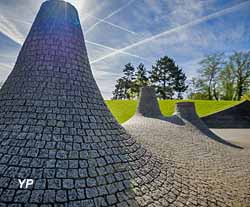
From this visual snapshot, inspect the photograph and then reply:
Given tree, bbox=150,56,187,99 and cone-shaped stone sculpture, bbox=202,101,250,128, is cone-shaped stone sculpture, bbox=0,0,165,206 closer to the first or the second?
cone-shaped stone sculpture, bbox=202,101,250,128

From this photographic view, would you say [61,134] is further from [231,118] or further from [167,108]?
[167,108]

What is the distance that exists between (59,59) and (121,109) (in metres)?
27.5

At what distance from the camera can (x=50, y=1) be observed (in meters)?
5.70

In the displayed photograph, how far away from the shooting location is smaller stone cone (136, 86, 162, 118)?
16.3 meters

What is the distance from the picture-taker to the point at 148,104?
16438mm

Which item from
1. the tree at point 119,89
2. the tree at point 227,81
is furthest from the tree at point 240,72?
the tree at point 119,89

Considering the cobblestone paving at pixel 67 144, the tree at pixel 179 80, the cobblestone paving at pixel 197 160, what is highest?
the tree at pixel 179 80

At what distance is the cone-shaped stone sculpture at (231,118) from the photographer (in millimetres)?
23573

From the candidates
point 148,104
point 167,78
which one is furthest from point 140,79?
point 148,104

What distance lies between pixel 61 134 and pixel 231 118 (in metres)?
25.1

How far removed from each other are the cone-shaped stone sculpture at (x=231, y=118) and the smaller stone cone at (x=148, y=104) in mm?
10063

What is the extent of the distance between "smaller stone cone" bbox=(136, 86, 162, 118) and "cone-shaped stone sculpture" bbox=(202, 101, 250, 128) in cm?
1006

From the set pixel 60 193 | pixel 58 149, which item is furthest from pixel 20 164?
pixel 60 193

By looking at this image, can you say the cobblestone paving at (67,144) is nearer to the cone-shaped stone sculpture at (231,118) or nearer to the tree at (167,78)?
the cone-shaped stone sculpture at (231,118)
